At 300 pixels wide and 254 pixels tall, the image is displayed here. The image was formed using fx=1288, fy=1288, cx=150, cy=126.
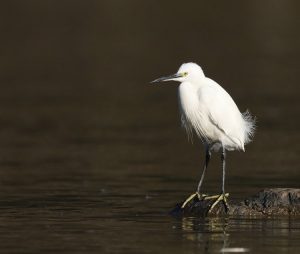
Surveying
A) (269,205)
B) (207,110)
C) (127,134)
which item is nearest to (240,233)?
(269,205)

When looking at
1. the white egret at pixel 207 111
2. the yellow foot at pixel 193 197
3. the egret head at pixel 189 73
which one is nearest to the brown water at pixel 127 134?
the yellow foot at pixel 193 197

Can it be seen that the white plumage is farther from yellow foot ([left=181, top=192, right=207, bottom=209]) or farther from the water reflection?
the water reflection

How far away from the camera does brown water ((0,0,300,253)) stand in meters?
13.0

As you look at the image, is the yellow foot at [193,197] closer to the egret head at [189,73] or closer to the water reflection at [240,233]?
the water reflection at [240,233]

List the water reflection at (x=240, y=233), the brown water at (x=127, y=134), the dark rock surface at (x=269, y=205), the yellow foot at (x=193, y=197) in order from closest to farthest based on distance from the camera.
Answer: the water reflection at (x=240, y=233) < the brown water at (x=127, y=134) < the dark rock surface at (x=269, y=205) < the yellow foot at (x=193, y=197)

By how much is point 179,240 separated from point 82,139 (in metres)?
9.45

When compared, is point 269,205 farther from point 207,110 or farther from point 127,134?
point 127,134

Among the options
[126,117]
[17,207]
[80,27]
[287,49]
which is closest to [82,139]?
[126,117]

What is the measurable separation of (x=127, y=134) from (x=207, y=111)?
7.44 metres

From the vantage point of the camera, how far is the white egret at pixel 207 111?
14656mm

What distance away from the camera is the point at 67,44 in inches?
1710

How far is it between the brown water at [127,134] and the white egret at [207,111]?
0.98 metres

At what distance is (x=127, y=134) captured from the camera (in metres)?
22.2

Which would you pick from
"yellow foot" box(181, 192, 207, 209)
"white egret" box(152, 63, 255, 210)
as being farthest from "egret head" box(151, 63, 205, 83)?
"yellow foot" box(181, 192, 207, 209)
